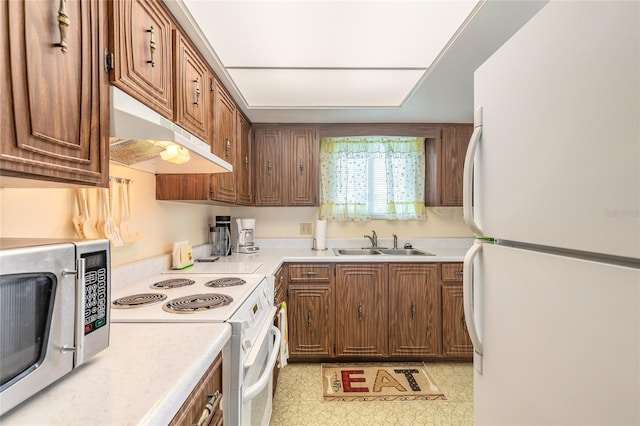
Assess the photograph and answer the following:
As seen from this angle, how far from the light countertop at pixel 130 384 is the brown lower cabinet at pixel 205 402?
4 cm

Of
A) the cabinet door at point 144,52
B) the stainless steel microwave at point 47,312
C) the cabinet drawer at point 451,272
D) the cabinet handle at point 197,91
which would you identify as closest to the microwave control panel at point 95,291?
the stainless steel microwave at point 47,312

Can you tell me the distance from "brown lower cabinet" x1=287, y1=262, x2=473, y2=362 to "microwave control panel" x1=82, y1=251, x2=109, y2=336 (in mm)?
1820

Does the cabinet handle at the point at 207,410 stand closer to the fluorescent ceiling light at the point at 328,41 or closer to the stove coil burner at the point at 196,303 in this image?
the stove coil burner at the point at 196,303

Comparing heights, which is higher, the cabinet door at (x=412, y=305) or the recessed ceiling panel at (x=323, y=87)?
the recessed ceiling panel at (x=323, y=87)

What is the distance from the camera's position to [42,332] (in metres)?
0.60

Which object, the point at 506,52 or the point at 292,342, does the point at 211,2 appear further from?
the point at 292,342

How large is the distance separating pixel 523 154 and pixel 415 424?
5.68 feet

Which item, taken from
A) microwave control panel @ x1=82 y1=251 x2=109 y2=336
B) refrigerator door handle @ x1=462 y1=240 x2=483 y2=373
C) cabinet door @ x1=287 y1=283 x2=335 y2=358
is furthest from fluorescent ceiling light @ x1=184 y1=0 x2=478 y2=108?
cabinet door @ x1=287 y1=283 x2=335 y2=358

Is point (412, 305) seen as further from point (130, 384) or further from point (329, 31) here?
point (130, 384)

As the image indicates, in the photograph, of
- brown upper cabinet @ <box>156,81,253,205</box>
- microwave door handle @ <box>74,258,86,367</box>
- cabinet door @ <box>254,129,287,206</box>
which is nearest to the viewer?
microwave door handle @ <box>74,258,86,367</box>

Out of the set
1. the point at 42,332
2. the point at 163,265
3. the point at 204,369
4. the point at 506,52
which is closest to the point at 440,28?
the point at 506,52

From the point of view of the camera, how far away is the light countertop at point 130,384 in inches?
20.6

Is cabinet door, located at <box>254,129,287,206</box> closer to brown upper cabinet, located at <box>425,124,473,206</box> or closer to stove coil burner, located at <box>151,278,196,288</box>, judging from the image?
stove coil burner, located at <box>151,278,196,288</box>

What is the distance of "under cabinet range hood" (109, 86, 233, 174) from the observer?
0.95m
